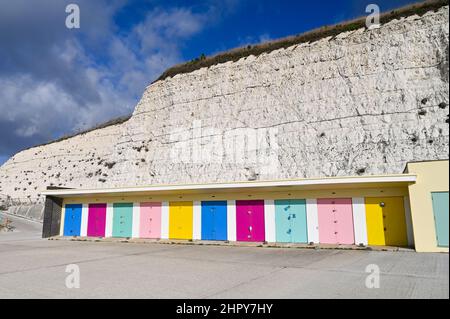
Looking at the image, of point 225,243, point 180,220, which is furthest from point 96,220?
point 225,243

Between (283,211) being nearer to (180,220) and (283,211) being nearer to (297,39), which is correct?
(180,220)

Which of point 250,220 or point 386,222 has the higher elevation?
point 250,220

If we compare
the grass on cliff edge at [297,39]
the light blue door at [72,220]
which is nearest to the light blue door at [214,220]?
the light blue door at [72,220]

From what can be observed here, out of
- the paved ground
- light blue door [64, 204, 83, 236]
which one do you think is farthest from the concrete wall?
the paved ground

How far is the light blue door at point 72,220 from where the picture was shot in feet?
71.0

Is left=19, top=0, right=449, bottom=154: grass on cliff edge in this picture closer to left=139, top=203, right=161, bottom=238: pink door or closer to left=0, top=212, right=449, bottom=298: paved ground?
left=139, top=203, right=161, bottom=238: pink door

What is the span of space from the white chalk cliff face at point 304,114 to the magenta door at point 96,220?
33.3 feet

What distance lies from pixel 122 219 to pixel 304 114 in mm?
16546

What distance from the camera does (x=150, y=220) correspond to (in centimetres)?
1956

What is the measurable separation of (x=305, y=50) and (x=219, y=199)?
18.7 meters

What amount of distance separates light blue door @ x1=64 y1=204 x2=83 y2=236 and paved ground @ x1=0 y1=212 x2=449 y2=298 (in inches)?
334

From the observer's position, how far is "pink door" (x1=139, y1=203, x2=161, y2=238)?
19297 mm
